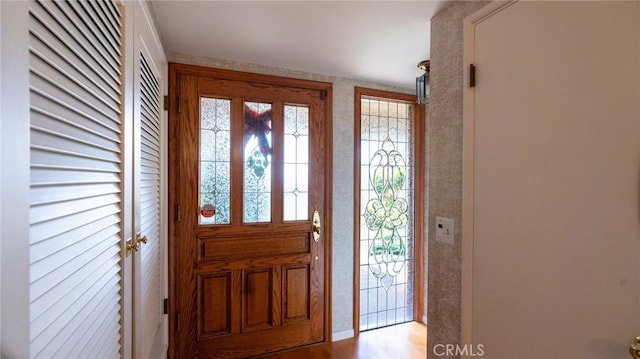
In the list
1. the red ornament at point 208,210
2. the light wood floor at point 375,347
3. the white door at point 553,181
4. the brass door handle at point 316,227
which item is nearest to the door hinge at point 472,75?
the white door at point 553,181

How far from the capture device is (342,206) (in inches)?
92.5

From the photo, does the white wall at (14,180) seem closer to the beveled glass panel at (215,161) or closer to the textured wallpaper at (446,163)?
the textured wallpaper at (446,163)

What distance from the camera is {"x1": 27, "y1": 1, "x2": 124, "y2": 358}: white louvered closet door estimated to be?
52 cm

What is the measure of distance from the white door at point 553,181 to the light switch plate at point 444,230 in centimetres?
9

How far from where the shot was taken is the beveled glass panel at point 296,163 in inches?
86.7

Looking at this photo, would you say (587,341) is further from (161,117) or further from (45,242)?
(161,117)

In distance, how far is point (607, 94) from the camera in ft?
2.70

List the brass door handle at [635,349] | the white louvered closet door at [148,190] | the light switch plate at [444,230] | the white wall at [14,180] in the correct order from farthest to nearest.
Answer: the light switch plate at [444,230], the white louvered closet door at [148,190], the brass door handle at [635,349], the white wall at [14,180]

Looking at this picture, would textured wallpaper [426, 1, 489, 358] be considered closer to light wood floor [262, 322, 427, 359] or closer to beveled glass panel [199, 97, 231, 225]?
light wood floor [262, 322, 427, 359]

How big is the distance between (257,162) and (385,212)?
1.17 meters

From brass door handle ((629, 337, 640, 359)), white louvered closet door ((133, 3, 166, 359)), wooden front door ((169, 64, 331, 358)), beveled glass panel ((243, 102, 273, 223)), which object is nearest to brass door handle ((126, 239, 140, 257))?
white louvered closet door ((133, 3, 166, 359))

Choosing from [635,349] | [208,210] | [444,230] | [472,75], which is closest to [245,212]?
[208,210]

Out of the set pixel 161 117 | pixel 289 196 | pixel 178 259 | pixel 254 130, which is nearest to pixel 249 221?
pixel 289 196

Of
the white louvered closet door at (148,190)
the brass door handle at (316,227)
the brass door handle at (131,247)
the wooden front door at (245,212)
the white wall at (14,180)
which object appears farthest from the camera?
the brass door handle at (316,227)
